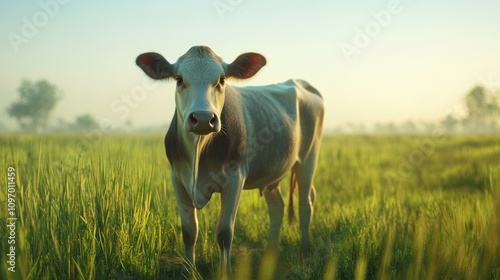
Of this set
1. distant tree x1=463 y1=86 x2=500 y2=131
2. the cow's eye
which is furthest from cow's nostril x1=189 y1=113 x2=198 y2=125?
distant tree x1=463 y1=86 x2=500 y2=131

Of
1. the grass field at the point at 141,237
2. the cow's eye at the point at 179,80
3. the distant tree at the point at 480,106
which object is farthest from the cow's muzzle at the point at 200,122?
the distant tree at the point at 480,106

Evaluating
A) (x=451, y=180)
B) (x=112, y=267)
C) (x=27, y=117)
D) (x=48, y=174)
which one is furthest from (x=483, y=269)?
(x=27, y=117)

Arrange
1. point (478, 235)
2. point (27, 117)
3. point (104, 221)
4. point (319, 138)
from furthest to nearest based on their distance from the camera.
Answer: point (27, 117) → point (319, 138) → point (478, 235) → point (104, 221)

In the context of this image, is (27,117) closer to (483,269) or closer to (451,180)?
(451,180)

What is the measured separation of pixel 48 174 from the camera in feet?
14.4

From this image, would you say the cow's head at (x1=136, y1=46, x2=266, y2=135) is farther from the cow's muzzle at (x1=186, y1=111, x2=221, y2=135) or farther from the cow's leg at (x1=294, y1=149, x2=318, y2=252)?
the cow's leg at (x1=294, y1=149, x2=318, y2=252)

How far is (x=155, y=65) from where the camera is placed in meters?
4.54

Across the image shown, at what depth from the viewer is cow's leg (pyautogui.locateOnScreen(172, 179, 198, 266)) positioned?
4680 mm

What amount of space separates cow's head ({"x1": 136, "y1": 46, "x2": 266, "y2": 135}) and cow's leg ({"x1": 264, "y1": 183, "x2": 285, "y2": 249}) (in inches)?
78.1

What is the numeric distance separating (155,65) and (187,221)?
1.42 meters

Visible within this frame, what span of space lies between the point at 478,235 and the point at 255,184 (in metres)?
2.26

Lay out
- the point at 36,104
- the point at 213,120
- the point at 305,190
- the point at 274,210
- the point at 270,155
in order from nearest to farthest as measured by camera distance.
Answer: the point at 213,120 → the point at 270,155 → the point at 274,210 → the point at 305,190 → the point at 36,104

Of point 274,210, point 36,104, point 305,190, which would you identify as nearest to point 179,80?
point 274,210

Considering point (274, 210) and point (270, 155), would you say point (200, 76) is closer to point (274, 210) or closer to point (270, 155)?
point (270, 155)
